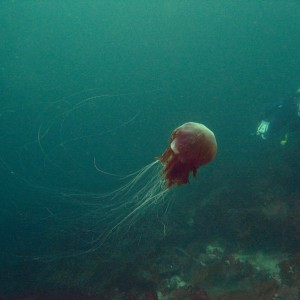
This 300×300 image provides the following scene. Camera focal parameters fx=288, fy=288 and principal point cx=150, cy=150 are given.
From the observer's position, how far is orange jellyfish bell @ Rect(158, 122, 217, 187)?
3580 millimetres

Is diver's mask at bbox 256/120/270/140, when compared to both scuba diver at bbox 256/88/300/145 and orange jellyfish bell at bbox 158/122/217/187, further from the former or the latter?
orange jellyfish bell at bbox 158/122/217/187

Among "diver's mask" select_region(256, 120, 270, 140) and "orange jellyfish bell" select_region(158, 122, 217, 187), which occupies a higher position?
"orange jellyfish bell" select_region(158, 122, 217, 187)

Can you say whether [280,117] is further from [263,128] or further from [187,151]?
[187,151]

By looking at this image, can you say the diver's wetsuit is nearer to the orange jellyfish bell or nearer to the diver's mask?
the diver's mask

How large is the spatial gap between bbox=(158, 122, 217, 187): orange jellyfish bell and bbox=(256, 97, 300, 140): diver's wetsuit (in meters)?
6.46

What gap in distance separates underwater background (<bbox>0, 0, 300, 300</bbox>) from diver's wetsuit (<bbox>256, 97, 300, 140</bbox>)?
2.76m

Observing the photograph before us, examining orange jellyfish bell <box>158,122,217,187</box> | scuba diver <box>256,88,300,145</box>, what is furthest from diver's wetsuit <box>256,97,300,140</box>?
orange jellyfish bell <box>158,122,217,187</box>

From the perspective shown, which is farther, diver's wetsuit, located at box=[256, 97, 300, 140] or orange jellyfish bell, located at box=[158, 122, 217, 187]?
diver's wetsuit, located at box=[256, 97, 300, 140]

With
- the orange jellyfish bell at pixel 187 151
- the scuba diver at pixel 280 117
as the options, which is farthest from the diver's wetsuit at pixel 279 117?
the orange jellyfish bell at pixel 187 151

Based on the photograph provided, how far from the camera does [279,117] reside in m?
9.50

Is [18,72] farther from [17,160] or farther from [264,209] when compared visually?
[264,209]

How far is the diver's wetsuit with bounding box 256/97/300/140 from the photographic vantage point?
9.44m

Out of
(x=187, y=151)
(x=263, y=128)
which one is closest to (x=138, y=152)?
(x=263, y=128)

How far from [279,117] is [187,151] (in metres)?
7.13
